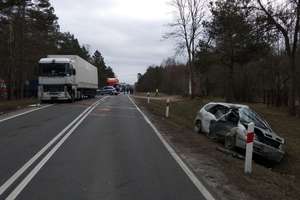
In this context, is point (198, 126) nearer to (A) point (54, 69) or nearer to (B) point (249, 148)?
(B) point (249, 148)

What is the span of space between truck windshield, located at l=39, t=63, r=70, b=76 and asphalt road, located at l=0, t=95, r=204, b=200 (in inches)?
903

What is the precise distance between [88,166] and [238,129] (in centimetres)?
707

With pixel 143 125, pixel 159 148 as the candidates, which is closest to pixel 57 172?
pixel 159 148

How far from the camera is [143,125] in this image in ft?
80.3

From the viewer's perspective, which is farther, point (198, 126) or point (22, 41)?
point (22, 41)

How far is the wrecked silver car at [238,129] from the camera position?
17297 millimetres

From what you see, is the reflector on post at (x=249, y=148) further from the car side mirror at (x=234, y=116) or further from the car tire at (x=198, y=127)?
the car tire at (x=198, y=127)

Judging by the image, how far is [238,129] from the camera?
1806 cm

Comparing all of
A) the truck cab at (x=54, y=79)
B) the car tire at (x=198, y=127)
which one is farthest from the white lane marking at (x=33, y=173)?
the truck cab at (x=54, y=79)

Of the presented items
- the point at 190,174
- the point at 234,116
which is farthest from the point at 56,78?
the point at 190,174

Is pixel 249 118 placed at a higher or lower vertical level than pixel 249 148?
higher

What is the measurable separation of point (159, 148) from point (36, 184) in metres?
6.56

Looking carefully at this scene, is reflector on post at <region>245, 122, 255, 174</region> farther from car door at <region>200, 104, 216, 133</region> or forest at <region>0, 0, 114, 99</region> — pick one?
forest at <region>0, 0, 114, 99</region>

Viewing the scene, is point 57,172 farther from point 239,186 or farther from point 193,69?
point 193,69
